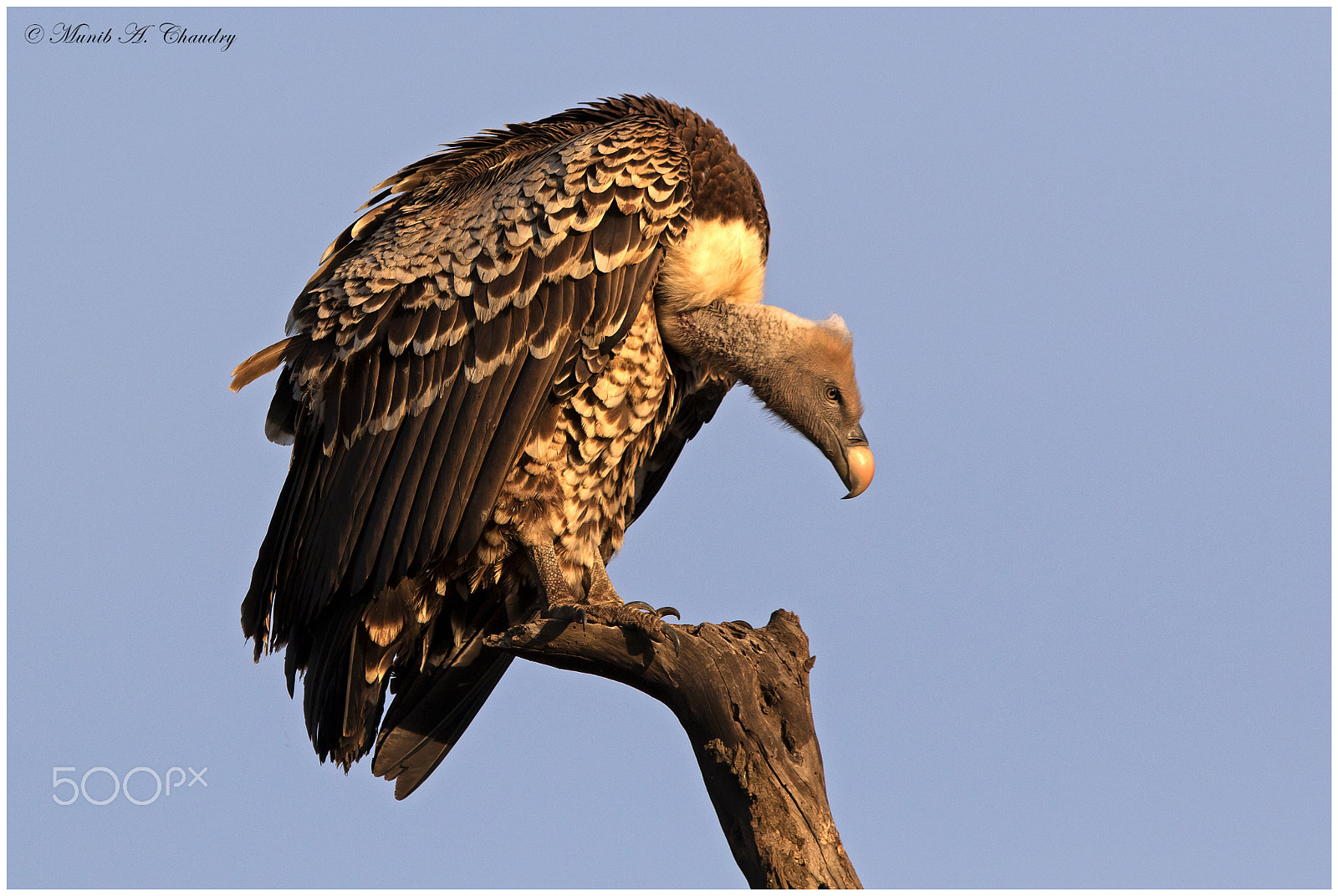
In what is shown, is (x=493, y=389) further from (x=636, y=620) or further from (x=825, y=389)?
(x=825, y=389)

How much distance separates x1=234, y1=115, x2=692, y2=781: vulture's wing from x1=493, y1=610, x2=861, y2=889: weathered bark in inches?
36.8

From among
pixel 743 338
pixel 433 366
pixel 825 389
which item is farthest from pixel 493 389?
pixel 825 389

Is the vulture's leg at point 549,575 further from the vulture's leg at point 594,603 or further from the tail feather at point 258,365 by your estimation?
the tail feather at point 258,365

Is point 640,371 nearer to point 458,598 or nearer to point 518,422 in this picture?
point 518,422

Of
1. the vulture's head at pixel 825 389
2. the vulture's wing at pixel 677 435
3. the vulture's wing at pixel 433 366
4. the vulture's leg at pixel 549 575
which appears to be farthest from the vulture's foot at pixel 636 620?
the vulture's wing at pixel 677 435

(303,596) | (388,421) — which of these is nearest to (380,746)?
(303,596)

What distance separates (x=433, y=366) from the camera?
6.88 m

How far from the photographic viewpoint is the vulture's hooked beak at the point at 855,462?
7.47 metres

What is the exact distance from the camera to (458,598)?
7684 mm

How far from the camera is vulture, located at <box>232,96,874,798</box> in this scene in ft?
22.2

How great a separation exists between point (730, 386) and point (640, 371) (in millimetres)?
926

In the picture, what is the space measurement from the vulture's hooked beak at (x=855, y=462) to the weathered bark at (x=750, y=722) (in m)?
1.23

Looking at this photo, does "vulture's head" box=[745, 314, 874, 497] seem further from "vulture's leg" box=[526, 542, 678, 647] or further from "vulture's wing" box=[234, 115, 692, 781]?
"vulture's leg" box=[526, 542, 678, 647]

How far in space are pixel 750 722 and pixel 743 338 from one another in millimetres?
2300
